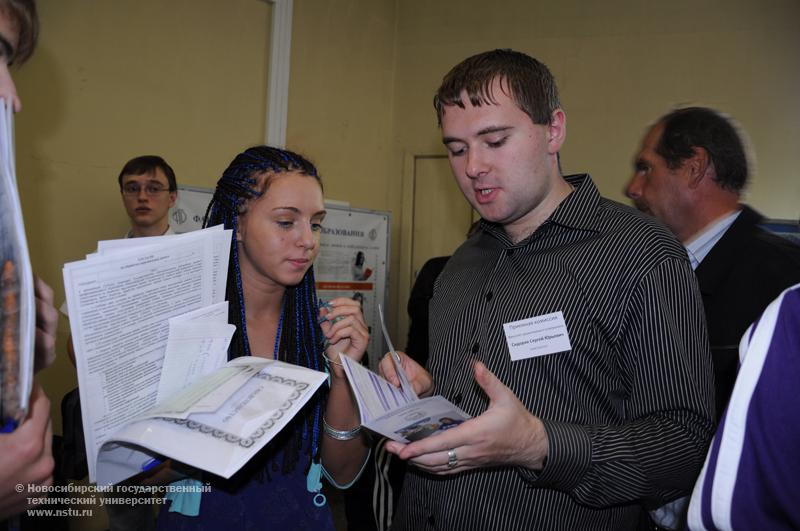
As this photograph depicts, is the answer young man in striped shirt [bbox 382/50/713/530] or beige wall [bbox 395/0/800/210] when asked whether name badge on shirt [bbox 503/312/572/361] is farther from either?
beige wall [bbox 395/0/800/210]

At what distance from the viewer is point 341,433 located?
1539 millimetres

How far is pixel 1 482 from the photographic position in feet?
2.56

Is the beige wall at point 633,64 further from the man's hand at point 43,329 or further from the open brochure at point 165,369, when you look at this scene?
the man's hand at point 43,329

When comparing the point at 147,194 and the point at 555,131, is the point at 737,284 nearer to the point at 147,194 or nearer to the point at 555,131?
the point at 555,131

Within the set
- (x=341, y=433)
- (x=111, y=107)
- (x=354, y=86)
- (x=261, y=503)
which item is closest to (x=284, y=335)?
(x=341, y=433)

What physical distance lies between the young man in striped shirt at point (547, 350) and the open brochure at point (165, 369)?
0.30 metres

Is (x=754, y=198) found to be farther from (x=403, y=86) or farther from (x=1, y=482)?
(x=1, y=482)

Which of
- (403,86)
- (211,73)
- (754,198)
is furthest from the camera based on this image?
(403,86)

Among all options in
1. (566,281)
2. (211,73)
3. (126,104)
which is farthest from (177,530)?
(211,73)

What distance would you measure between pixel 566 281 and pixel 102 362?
1059 millimetres

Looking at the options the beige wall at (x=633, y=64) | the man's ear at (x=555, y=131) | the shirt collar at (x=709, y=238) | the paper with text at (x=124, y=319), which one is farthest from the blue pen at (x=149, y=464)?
the beige wall at (x=633, y=64)

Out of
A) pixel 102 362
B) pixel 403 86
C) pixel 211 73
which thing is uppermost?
pixel 403 86

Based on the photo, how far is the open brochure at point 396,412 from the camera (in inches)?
42.0

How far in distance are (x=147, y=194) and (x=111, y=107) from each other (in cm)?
76
